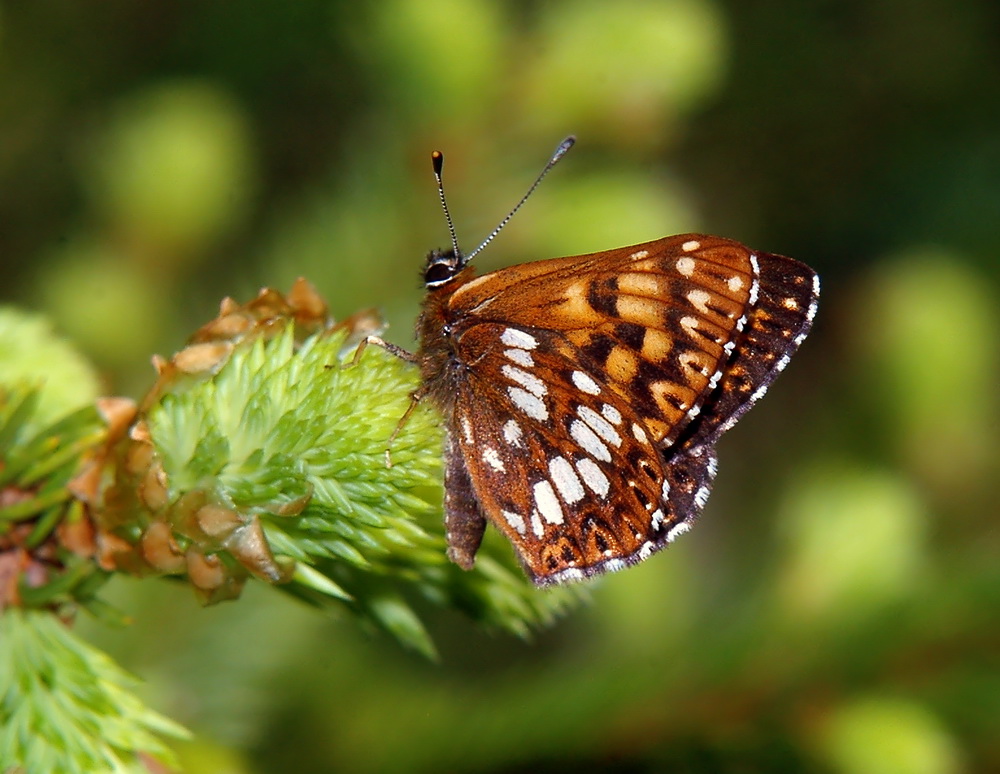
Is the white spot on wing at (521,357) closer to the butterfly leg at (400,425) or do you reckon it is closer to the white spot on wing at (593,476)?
the white spot on wing at (593,476)

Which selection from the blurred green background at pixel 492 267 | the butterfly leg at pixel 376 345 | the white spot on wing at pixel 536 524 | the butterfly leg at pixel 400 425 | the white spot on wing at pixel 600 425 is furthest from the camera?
the white spot on wing at pixel 600 425

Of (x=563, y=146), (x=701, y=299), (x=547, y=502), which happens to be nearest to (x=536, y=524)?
(x=547, y=502)

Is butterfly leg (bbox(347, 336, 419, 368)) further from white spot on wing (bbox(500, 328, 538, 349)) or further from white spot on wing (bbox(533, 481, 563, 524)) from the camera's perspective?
white spot on wing (bbox(533, 481, 563, 524))

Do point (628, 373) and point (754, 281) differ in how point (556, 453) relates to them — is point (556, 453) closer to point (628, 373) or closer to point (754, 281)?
point (628, 373)

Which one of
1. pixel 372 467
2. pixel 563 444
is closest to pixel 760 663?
pixel 563 444

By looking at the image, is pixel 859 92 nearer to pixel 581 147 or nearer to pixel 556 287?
pixel 581 147

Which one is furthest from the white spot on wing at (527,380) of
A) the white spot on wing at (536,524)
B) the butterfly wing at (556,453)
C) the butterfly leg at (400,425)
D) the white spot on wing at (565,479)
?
the butterfly leg at (400,425)
